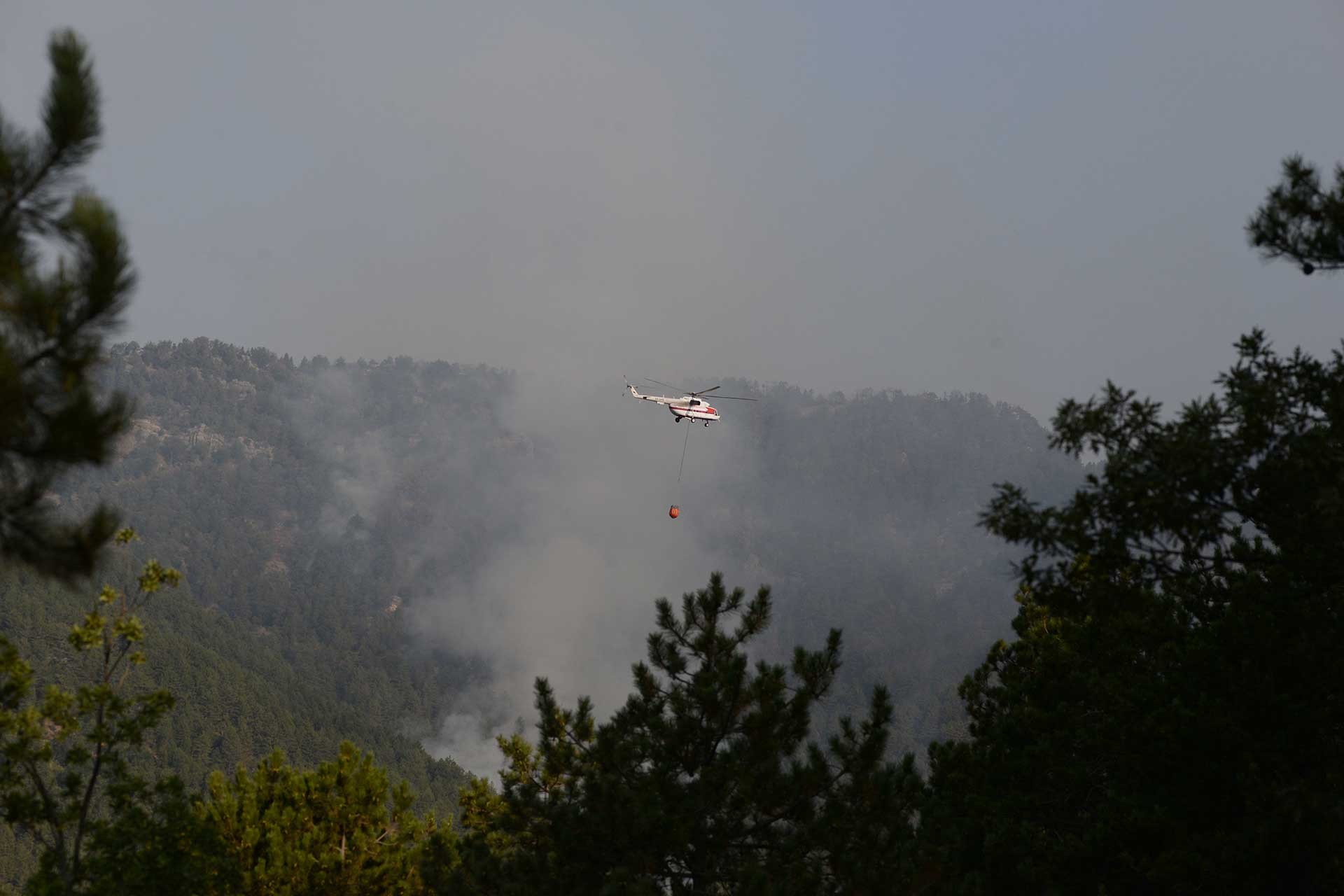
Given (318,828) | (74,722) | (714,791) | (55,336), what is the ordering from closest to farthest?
1. (55,336)
2. (74,722)
3. (714,791)
4. (318,828)

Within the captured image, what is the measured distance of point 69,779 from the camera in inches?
449

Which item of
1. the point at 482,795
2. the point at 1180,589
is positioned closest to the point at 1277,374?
the point at 1180,589

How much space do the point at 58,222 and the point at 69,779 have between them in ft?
23.7

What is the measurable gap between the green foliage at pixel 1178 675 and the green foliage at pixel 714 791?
1.30 metres

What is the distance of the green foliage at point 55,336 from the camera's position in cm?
616

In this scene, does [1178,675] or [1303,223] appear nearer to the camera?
[1303,223]

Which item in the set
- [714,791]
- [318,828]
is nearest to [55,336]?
[714,791]

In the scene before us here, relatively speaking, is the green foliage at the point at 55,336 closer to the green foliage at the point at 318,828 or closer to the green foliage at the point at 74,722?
the green foliage at the point at 74,722

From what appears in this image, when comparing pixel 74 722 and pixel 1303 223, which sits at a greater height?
pixel 1303 223

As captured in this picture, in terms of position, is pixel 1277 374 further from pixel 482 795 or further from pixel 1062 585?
pixel 482 795

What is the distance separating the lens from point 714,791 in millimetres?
14664

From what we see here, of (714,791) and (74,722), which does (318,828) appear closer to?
(714,791)

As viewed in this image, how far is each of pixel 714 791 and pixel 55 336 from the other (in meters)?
10.6

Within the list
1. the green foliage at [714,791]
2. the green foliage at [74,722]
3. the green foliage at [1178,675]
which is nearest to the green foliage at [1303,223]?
the green foliage at [1178,675]
